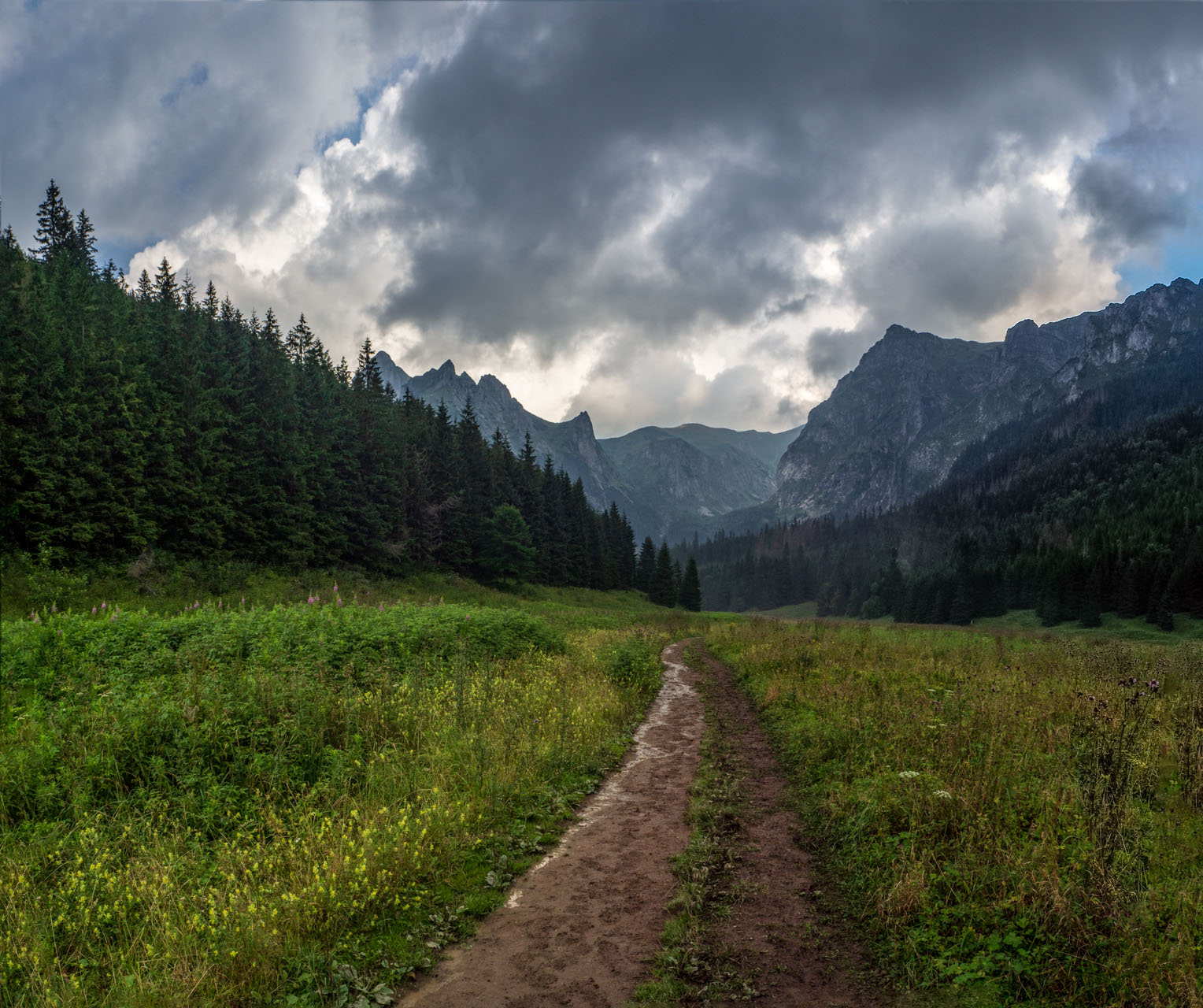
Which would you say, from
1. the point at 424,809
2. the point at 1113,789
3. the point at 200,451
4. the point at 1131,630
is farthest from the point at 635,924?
the point at 1131,630

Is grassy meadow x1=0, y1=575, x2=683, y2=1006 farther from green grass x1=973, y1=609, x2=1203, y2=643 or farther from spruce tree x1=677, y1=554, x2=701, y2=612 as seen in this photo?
→ spruce tree x1=677, y1=554, x2=701, y2=612

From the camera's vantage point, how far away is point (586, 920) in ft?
19.2

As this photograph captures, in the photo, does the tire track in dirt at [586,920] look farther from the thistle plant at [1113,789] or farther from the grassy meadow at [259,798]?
the thistle plant at [1113,789]

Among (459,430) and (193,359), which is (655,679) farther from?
(459,430)

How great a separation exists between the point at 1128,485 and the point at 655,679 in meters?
128

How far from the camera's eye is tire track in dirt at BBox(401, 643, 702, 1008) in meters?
4.84

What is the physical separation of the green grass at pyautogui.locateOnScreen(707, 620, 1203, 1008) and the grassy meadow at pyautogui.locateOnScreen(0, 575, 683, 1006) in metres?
3.99

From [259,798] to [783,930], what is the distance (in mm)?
6419

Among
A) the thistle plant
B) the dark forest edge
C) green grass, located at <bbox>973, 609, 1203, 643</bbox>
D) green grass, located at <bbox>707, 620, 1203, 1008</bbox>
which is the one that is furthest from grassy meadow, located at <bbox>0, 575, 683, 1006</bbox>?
green grass, located at <bbox>973, 609, 1203, 643</bbox>

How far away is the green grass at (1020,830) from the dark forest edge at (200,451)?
1218 inches

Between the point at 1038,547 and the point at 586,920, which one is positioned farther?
the point at 1038,547

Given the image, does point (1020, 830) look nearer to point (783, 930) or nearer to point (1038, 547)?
point (783, 930)

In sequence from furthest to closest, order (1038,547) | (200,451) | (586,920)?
(1038,547) → (200,451) → (586,920)

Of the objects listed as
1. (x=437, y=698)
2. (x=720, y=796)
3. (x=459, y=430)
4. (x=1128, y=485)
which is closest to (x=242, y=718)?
(x=437, y=698)
